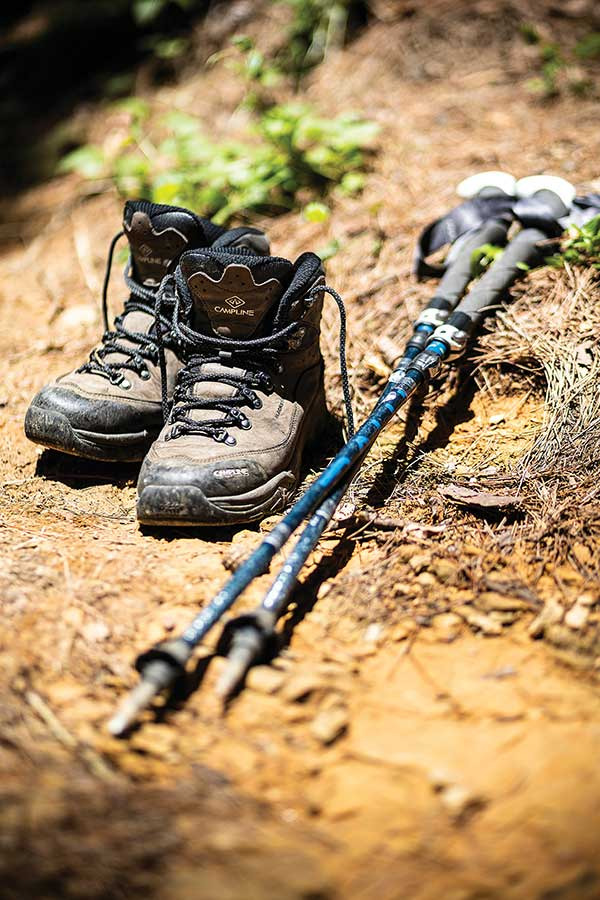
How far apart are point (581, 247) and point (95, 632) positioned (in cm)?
239

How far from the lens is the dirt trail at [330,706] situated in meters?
1.25

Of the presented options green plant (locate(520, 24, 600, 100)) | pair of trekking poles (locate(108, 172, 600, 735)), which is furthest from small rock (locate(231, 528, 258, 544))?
green plant (locate(520, 24, 600, 100))

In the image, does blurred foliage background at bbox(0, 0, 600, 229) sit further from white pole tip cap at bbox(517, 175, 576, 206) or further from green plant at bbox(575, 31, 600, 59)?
white pole tip cap at bbox(517, 175, 576, 206)

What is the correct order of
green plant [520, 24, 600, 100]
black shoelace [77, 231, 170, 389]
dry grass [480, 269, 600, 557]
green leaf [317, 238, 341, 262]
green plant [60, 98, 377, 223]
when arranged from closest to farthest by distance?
dry grass [480, 269, 600, 557]
black shoelace [77, 231, 170, 389]
green leaf [317, 238, 341, 262]
green plant [60, 98, 377, 223]
green plant [520, 24, 600, 100]

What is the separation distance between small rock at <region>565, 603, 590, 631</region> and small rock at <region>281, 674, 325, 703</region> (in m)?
0.65

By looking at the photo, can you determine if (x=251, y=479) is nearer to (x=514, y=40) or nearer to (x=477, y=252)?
(x=477, y=252)

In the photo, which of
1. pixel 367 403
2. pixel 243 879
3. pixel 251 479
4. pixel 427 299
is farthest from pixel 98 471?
pixel 243 879

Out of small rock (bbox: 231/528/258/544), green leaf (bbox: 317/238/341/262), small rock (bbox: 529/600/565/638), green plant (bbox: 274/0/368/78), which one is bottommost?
small rock (bbox: 529/600/565/638)

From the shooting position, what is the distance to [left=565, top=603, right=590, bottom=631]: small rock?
1.77 meters

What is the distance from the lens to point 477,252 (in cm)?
297

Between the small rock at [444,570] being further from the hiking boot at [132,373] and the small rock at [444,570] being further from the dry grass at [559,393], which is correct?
the hiking boot at [132,373]

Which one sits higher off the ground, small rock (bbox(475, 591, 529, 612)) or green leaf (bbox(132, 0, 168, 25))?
green leaf (bbox(132, 0, 168, 25))

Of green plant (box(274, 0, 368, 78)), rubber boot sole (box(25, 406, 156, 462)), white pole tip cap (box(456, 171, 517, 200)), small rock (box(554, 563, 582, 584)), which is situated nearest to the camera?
small rock (box(554, 563, 582, 584))

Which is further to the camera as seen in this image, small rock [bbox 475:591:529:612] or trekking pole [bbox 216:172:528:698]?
small rock [bbox 475:591:529:612]
